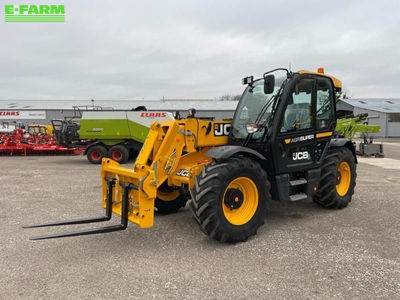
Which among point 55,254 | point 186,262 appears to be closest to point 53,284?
point 55,254

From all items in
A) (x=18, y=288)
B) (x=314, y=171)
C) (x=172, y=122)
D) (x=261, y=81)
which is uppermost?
(x=261, y=81)

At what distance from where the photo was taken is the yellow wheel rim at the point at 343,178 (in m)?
5.94

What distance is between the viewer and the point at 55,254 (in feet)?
12.5

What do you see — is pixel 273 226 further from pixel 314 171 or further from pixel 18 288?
pixel 18 288

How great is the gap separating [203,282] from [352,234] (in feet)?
8.13

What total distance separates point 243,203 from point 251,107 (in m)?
1.58

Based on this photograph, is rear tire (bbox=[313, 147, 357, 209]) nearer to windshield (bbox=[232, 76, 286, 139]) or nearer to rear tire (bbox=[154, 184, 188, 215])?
windshield (bbox=[232, 76, 286, 139])

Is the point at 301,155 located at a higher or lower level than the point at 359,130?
lower

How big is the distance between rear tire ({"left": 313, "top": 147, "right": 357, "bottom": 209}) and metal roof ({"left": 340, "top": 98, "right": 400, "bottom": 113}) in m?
34.9

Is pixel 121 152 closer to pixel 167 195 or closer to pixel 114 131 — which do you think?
pixel 114 131

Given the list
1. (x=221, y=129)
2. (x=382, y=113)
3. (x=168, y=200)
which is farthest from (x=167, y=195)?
(x=382, y=113)

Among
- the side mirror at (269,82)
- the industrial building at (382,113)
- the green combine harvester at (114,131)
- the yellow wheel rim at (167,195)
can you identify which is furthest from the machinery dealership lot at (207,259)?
the industrial building at (382,113)

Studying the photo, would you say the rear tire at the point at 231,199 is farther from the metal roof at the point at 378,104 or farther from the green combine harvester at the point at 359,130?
the metal roof at the point at 378,104

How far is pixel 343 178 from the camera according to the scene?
6059 mm
